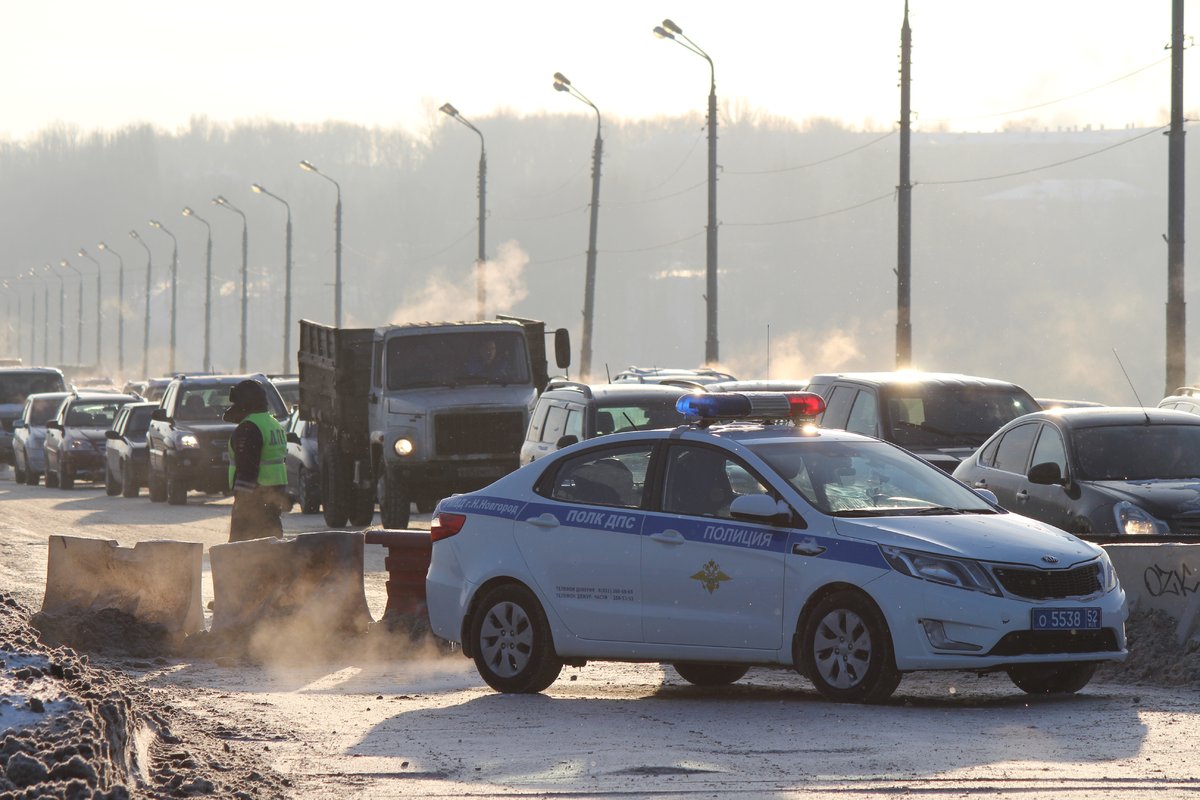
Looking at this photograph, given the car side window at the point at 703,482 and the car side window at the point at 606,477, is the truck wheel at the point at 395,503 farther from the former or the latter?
the car side window at the point at 703,482

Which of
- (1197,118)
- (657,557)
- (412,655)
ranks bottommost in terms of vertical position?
(412,655)

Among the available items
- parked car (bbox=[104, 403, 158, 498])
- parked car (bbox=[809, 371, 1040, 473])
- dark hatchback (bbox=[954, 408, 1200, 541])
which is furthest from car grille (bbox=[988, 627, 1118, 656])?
parked car (bbox=[104, 403, 158, 498])

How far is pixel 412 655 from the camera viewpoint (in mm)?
12773

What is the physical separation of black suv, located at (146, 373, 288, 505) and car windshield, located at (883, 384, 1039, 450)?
13741 mm

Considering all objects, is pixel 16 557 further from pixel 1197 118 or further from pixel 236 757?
pixel 1197 118

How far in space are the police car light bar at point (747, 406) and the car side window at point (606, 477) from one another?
13.8 inches

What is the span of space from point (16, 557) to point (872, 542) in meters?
12.8

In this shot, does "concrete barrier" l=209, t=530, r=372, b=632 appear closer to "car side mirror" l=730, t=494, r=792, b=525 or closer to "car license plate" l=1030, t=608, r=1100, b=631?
"car side mirror" l=730, t=494, r=792, b=525

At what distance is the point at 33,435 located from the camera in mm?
41188

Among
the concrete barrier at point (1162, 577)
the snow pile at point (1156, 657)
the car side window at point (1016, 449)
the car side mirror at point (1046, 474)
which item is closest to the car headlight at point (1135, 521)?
the car side mirror at point (1046, 474)

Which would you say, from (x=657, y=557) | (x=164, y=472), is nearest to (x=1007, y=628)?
(x=657, y=557)

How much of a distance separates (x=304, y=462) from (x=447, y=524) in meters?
16.9

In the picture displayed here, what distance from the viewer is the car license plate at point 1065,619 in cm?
946

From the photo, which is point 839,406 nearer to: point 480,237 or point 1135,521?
point 1135,521
